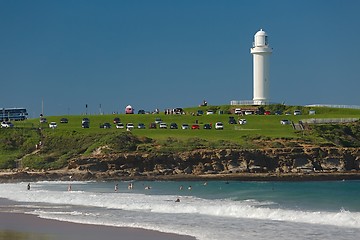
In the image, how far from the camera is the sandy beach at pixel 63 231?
30766 mm

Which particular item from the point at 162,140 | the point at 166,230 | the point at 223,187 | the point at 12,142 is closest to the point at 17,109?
the point at 12,142

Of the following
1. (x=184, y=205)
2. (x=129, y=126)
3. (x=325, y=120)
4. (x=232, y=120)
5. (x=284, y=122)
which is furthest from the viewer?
(x=232, y=120)

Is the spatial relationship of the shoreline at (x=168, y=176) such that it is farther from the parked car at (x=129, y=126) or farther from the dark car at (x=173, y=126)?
the dark car at (x=173, y=126)

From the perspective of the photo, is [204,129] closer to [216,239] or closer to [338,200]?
[338,200]

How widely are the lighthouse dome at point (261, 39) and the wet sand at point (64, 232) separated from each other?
73.3 m

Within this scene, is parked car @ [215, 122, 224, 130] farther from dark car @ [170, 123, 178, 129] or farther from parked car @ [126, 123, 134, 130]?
parked car @ [126, 123, 134, 130]

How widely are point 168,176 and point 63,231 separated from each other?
37.1 m

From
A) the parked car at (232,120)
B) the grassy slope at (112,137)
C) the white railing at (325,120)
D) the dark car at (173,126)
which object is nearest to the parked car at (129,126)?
the grassy slope at (112,137)

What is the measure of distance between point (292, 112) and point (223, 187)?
43.4 metres

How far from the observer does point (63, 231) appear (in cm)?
3266

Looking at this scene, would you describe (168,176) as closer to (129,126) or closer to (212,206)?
(129,126)

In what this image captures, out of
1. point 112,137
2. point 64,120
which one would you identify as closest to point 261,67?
point 64,120

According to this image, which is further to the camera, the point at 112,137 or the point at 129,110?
the point at 129,110

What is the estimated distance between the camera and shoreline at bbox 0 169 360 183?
68.5 m
